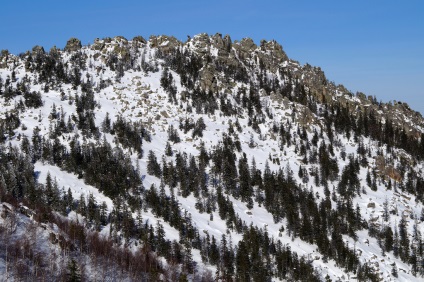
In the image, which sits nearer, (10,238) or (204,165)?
(10,238)

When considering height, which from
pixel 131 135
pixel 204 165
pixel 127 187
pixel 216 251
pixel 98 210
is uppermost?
pixel 131 135

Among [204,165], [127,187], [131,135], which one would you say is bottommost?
[127,187]

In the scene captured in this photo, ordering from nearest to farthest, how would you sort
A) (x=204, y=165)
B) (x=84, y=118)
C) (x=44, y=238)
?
1. (x=44, y=238)
2. (x=204, y=165)
3. (x=84, y=118)

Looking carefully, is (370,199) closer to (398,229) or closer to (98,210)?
(398,229)

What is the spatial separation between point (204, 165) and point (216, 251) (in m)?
61.2

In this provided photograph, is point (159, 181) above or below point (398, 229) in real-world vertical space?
above

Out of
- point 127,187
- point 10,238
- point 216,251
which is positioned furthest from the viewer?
point 127,187

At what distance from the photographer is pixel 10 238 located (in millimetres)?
88125

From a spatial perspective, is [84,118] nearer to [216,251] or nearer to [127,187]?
[127,187]

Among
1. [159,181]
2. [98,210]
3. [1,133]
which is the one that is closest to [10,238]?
[98,210]

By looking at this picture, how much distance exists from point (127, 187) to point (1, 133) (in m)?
69.4

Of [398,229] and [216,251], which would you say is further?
[398,229]

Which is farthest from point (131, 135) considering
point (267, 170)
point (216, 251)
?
point (216, 251)

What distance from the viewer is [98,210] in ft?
437
